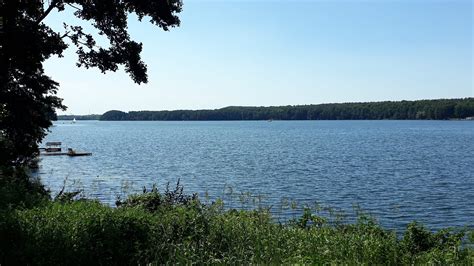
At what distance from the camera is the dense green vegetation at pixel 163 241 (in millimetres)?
7434

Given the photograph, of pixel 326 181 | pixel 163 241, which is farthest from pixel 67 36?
pixel 326 181

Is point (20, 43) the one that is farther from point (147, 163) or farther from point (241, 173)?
point (147, 163)

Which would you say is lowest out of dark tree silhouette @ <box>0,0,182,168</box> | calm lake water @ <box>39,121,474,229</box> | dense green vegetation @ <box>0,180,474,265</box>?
calm lake water @ <box>39,121,474,229</box>

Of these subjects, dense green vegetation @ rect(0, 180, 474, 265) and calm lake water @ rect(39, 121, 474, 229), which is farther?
calm lake water @ rect(39, 121, 474, 229)

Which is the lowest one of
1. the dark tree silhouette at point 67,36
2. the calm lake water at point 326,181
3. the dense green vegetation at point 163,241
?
the calm lake water at point 326,181

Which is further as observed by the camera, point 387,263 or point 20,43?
point 20,43

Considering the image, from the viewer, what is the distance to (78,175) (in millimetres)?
43406

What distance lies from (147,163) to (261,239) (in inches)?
1747

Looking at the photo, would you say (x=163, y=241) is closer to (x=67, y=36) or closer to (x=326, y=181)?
(x=67, y=36)

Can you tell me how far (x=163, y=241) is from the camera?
8.79 meters

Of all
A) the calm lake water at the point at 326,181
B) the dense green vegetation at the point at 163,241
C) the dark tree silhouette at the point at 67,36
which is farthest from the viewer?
the calm lake water at the point at 326,181

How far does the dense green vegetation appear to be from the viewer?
743 centimetres

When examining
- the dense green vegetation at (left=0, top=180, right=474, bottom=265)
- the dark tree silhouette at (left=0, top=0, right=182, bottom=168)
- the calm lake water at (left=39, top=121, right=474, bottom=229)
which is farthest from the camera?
the calm lake water at (left=39, top=121, right=474, bottom=229)

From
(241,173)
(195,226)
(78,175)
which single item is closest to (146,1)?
(195,226)
